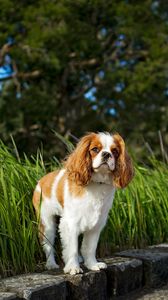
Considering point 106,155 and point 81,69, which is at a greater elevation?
point 106,155

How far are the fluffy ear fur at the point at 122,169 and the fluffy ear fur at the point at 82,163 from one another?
6.8 inches

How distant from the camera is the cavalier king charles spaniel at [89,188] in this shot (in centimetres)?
335

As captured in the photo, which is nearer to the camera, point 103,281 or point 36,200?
point 103,281

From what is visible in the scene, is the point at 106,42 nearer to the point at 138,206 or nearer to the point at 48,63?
the point at 48,63

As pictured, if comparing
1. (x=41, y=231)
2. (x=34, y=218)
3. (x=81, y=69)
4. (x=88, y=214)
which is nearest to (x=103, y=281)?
(x=88, y=214)

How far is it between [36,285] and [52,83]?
17373 millimetres

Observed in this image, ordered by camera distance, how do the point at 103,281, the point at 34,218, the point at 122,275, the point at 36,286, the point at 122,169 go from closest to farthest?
the point at 36,286 → the point at 122,169 → the point at 103,281 → the point at 122,275 → the point at 34,218

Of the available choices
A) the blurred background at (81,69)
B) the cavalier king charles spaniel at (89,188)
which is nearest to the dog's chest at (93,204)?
the cavalier king charles spaniel at (89,188)

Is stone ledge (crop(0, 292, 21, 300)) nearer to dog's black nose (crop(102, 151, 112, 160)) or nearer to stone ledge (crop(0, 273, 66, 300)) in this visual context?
stone ledge (crop(0, 273, 66, 300))

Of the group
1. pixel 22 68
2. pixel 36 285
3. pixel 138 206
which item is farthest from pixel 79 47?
pixel 36 285

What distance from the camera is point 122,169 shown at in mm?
3398

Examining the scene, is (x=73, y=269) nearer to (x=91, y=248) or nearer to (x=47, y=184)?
(x=91, y=248)

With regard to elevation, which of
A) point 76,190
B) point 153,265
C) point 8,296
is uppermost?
point 76,190

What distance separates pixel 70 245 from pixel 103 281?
323mm
